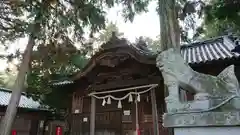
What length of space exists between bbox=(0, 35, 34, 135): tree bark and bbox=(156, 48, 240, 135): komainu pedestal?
19.9 feet

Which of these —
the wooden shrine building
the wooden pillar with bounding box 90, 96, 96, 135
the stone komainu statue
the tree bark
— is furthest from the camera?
the wooden pillar with bounding box 90, 96, 96, 135

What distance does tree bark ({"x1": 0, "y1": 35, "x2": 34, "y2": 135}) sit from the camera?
26.6ft

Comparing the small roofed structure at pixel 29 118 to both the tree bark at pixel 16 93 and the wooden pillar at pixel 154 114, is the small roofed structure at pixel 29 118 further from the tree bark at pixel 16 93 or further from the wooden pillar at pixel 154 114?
the wooden pillar at pixel 154 114

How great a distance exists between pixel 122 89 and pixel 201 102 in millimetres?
5328

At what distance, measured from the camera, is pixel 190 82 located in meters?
4.28

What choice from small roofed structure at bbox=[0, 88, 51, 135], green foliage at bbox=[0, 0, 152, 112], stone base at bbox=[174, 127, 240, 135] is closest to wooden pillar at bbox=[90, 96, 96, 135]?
green foliage at bbox=[0, 0, 152, 112]

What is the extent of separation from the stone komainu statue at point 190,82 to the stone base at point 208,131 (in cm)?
38

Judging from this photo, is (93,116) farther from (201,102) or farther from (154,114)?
(201,102)

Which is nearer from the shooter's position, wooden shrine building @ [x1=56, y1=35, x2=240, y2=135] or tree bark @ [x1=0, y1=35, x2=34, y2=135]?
tree bark @ [x1=0, y1=35, x2=34, y2=135]

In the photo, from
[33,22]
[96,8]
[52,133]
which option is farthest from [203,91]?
[52,133]

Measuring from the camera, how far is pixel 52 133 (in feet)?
52.9

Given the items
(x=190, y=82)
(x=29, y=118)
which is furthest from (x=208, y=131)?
(x=29, y=118)

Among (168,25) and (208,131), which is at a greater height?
(168,25)

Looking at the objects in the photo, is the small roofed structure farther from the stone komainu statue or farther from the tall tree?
the stone komainu statue
